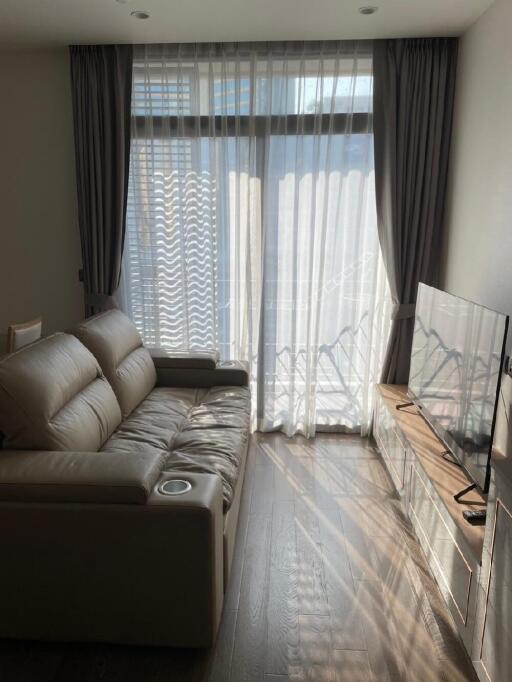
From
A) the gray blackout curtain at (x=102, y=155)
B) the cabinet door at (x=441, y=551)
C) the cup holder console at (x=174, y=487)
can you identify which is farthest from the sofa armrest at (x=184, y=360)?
the cup holder console at (x=174, y=487)

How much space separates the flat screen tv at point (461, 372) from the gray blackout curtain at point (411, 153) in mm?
520

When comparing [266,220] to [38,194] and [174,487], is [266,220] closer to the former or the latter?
[38,194]

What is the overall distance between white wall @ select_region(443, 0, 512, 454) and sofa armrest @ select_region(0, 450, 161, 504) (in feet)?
5.79

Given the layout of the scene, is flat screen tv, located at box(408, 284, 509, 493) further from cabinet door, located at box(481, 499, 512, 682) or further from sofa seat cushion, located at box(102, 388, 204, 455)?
sofa seat cushion, located at box(102, 388, 204, 455)

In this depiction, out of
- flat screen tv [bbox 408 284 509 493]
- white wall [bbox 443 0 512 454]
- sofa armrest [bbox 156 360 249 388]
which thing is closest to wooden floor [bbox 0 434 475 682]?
flat screen tv [bbox 408 284 509 493]

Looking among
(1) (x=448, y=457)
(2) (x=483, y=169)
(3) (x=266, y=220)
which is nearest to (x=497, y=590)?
(1) (x=448, y=457)

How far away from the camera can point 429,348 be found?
8.73 feet

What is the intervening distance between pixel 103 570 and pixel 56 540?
0.19m

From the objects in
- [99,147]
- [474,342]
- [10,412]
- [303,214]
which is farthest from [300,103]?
[10,412]

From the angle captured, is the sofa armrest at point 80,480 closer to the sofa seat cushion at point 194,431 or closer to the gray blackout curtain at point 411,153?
the sofa seat cushion at point 194,431

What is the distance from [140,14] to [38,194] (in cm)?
148

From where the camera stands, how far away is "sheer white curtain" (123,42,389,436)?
3.26 m

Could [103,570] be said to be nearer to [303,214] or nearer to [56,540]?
[56,540]

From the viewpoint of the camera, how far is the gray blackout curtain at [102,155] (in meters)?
3.28
